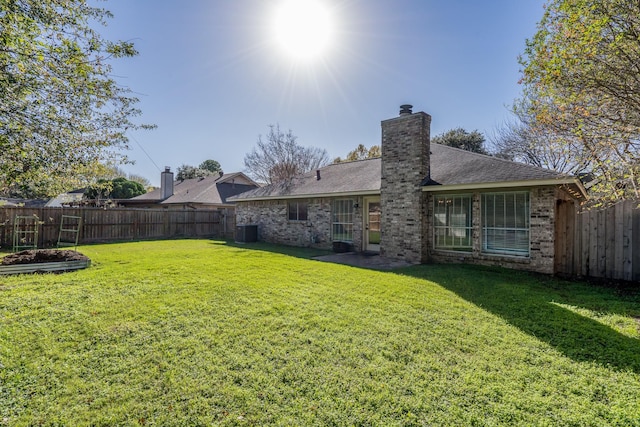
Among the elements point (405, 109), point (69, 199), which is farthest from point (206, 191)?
point (405, 109)

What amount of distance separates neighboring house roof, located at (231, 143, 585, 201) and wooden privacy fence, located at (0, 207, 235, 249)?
3402 millimetres

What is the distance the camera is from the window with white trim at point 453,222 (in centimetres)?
905

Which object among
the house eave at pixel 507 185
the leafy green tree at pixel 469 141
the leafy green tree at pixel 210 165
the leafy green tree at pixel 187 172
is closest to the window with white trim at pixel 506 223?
the house eave at pixel 507 185

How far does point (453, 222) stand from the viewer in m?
9.35

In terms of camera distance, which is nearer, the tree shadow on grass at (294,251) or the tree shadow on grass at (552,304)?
the tree shadow on grass at (552,304)

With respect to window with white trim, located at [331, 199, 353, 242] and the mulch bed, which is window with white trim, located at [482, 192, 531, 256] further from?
the mulch bed

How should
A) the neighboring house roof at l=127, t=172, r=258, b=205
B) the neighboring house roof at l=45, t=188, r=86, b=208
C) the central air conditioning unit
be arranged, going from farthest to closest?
the neighboring house roof at l=127, t=172, r=258, b=205, the neighboring house roof at l=45, t=188, r=86, b=208, the central air conditioning unit

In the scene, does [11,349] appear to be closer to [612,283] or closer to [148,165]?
[612,283]

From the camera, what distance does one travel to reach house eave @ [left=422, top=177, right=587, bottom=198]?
716 cm

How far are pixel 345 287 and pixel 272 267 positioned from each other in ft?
8.49

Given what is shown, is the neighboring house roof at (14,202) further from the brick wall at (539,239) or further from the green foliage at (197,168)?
the green foliage at (197,168)

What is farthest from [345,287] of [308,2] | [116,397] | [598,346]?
[308,2]

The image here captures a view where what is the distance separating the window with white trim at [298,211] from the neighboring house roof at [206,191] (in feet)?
30.9

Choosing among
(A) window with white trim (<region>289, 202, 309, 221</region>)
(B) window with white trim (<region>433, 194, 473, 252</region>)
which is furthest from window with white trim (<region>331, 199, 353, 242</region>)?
(B) window with white trim (<region>433, 194, 473, 252</region>)
